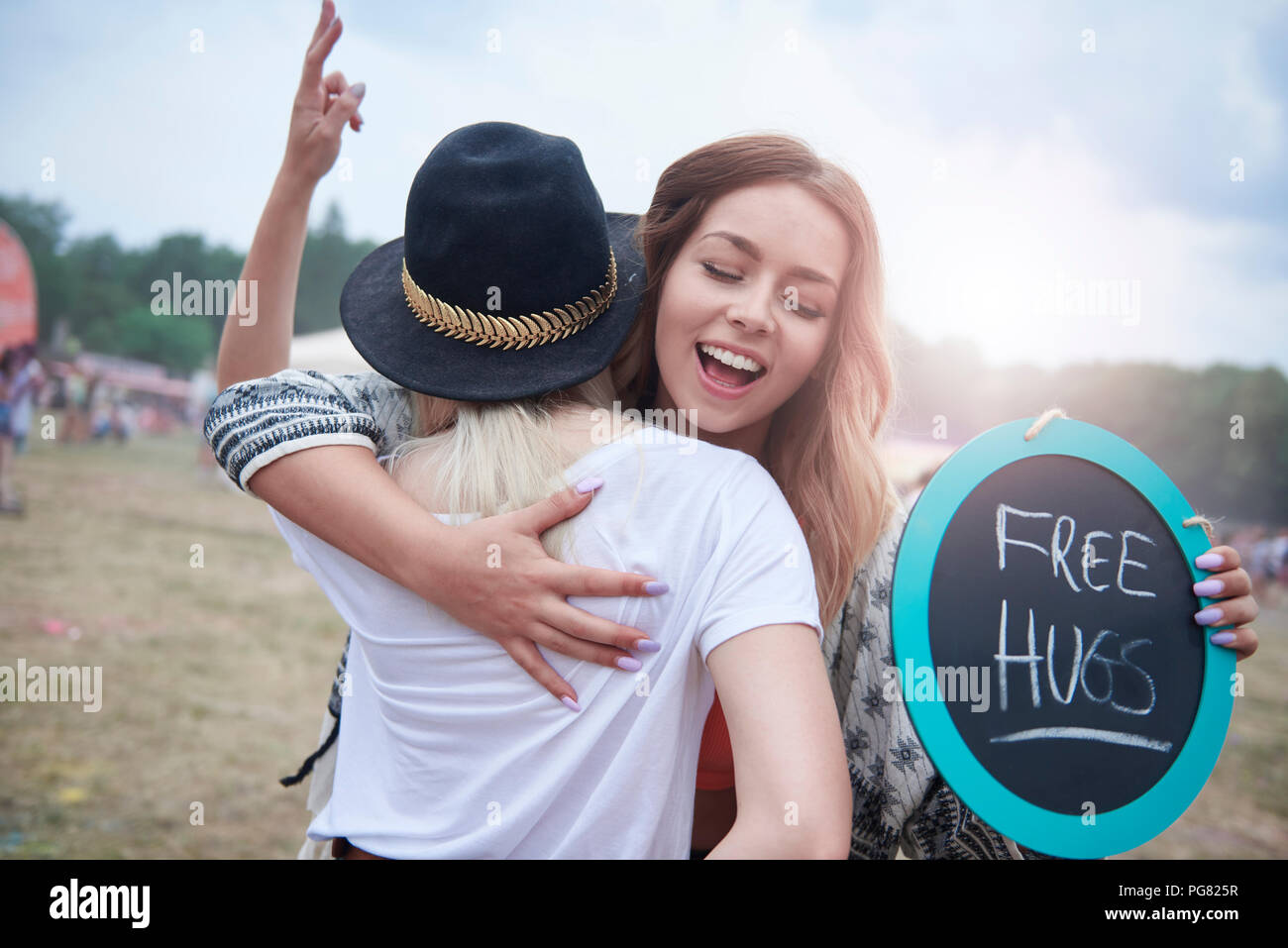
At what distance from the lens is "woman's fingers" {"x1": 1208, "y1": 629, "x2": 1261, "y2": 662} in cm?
159

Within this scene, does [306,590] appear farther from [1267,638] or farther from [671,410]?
[1267,638]

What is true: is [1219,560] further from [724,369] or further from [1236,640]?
[724,369]

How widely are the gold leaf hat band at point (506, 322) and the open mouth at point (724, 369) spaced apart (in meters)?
0.29

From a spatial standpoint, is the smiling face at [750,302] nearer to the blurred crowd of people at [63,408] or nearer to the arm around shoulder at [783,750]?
the arm around shoulder at [783,750]

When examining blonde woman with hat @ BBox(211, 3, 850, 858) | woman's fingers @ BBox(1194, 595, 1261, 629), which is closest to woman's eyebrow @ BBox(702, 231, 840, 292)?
blonde woman with hat @ BBox(211, 3, 850, 858)

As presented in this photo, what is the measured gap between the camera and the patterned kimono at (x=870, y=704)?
1449 mm

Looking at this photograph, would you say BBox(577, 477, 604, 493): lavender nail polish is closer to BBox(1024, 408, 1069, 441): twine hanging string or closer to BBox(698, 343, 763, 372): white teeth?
BBox(698, 343, 763, 372): white teeth

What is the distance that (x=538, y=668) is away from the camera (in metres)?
1.23

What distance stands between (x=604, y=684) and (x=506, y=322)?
63 cm

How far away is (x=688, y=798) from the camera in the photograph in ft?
4.25

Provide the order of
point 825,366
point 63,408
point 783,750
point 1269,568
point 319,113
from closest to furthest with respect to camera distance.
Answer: point 783,750, point 825,366, point 319,113, point 1269,568, point 63,408

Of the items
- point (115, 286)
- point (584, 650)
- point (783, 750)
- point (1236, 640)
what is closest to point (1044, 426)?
point (1236, 640)

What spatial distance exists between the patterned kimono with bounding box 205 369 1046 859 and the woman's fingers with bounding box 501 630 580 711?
46 cm
